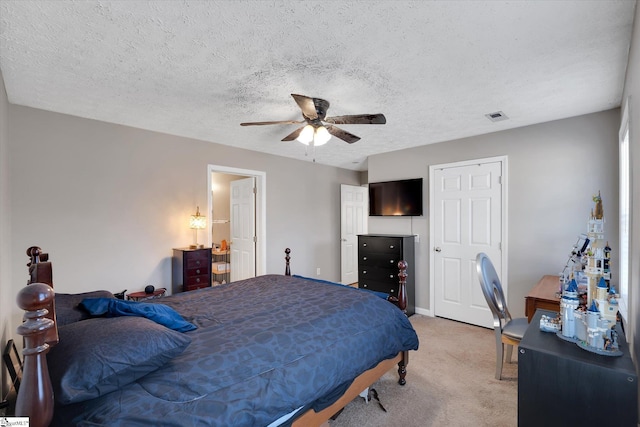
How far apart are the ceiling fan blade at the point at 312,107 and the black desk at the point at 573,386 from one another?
6.51 ft

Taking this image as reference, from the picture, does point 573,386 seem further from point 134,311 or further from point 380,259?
point 380,259

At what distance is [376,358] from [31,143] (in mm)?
3628

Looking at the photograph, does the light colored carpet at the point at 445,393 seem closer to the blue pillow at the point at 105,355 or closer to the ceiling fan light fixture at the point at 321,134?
the blue pillow at the point at 105,355

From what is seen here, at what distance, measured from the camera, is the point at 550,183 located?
3.31 meters

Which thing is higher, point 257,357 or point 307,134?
point 307,134

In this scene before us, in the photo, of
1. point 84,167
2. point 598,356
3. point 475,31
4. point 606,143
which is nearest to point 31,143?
point 84,167

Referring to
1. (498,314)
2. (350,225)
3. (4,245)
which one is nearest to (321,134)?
(498,314)

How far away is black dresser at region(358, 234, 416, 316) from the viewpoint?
13.8ft

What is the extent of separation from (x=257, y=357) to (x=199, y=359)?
0.28 metres

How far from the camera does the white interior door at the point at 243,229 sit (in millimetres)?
4680

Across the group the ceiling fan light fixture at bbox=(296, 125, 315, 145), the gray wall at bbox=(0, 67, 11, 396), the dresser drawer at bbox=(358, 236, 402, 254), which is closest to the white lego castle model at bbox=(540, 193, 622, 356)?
the ceiling fan light fixture at bbox=(296, 125, 315, 145)

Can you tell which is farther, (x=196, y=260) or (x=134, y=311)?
(x=196, y=260)

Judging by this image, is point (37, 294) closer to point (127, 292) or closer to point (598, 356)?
point (598, 356)

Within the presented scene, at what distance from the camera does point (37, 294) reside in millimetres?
731
